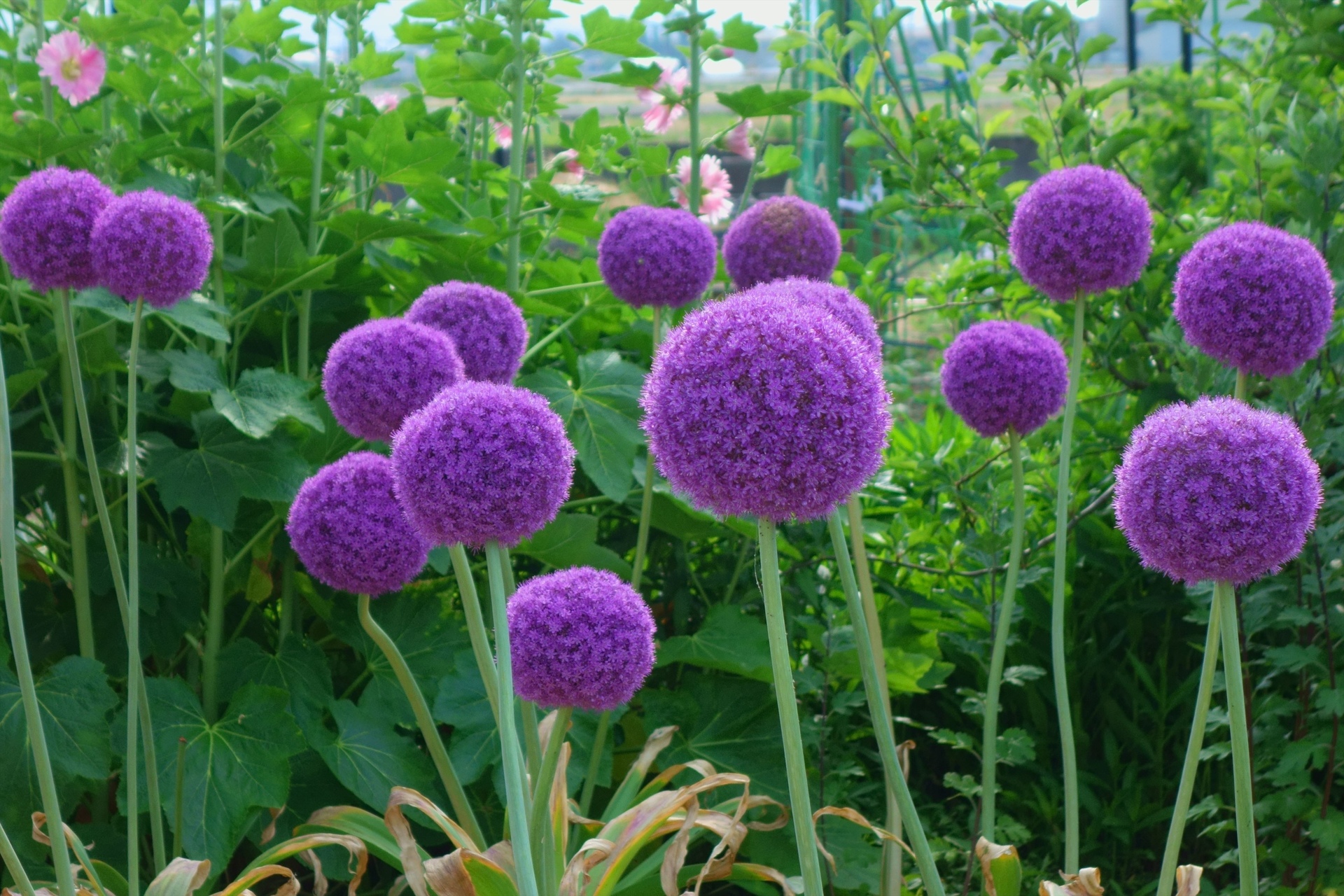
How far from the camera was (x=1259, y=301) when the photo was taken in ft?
4.90

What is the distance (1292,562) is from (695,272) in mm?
1248

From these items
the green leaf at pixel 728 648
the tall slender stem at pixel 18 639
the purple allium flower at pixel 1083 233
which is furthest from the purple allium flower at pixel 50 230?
the purple allium flower at pixel 1083 233

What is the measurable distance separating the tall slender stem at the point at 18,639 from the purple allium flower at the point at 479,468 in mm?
424

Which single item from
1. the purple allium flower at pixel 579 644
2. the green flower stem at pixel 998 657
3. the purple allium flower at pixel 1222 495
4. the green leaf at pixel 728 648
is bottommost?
the green leaf at pixel 728 648

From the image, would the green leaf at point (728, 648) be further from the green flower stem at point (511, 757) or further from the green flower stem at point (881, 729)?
the green flower stem at point (511, 757)

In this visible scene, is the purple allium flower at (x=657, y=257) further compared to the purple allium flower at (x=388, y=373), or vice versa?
the purple allium flower at (x=657, y=257)

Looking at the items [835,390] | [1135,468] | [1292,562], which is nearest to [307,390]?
[835,390]

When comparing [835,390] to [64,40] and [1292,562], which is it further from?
[64,40]

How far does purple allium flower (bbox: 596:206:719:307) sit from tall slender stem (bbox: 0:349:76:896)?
1.00m

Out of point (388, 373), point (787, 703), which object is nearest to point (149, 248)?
point (388, 373)

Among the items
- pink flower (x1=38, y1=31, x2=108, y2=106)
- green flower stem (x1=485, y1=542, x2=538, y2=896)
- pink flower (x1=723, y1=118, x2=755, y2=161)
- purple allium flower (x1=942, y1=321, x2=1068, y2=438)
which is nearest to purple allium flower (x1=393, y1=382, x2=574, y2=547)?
green flower stem (x1=485, y1=542, x2=538, y2=896)

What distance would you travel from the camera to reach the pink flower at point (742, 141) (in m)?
2.98

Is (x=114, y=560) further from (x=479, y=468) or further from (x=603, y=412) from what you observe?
(x=603, y=412)

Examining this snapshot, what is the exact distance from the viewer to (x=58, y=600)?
7.86ft
